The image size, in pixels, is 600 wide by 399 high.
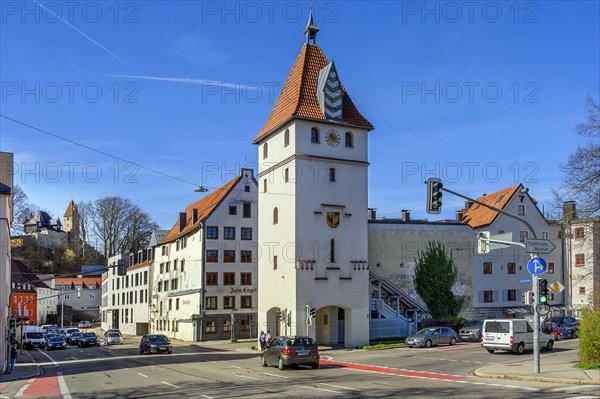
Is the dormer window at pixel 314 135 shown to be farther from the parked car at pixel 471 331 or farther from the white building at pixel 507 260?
the white building at pixel 507 260

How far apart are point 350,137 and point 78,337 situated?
39.1 metres

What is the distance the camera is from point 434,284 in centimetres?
5378

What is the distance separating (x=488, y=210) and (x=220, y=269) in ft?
90.7

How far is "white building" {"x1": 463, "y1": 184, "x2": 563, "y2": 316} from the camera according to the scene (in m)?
59.2

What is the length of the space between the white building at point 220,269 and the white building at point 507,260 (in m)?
22.5

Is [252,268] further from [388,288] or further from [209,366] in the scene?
[209,366]

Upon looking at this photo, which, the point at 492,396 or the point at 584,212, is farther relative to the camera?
the point at 584,212

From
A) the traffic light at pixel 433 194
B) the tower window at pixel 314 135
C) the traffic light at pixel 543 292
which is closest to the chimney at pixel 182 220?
the tower window at pixel 314 135

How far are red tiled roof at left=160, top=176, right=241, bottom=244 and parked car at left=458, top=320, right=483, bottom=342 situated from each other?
2786cm

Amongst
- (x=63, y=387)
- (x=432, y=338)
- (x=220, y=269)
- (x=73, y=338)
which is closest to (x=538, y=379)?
(x=63, y=387)

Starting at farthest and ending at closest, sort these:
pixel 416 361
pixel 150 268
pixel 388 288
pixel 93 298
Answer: pixel 93 298, pixel 150 268, pixel 388 288, pixel 416 361

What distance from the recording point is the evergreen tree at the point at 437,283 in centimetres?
5353

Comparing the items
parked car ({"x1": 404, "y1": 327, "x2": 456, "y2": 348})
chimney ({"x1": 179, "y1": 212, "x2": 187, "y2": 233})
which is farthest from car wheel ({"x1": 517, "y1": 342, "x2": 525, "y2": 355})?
chimney ({"x1": 179, "y1": 212, "x2": 187, "y2": 233})

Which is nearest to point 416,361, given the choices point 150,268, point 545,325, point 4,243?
point 545,325
